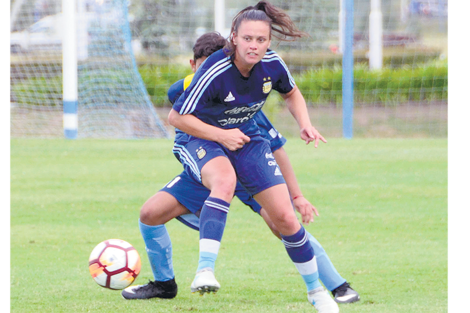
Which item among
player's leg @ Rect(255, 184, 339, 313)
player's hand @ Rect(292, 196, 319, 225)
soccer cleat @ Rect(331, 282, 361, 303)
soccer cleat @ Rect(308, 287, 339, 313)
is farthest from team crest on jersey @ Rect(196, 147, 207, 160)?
soccer cleat @ Rect(331, 282, 361, 303)

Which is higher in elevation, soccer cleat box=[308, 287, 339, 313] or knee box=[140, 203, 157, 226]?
knee box=[140, 203, 157, 226]

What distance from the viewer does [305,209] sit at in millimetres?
4402

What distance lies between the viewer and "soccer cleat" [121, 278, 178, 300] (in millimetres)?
4926

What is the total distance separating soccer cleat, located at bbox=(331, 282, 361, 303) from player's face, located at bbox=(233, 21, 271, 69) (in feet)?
5.70

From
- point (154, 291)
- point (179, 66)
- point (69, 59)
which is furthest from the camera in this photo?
point (179, 66)

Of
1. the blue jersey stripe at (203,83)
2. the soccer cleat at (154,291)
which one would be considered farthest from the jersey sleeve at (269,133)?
the soccer cleat at (154,291)

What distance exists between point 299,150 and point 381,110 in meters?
6.07

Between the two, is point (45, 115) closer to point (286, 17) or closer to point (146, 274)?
point (146, 274)

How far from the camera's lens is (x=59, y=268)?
19.3 ft

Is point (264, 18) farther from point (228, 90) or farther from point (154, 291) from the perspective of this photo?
point (154, 291)

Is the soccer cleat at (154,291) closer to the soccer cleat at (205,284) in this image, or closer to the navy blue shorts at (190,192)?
the navy blue shorts at (190,192)

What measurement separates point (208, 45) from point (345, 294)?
6.36 feet

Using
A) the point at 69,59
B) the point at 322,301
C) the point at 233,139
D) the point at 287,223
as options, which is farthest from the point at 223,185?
the point at 69,59

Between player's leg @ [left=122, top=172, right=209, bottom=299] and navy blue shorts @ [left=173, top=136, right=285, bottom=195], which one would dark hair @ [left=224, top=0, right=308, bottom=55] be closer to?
navy blue shorts @ [left=173, top=136, right=285, bottom=195]
